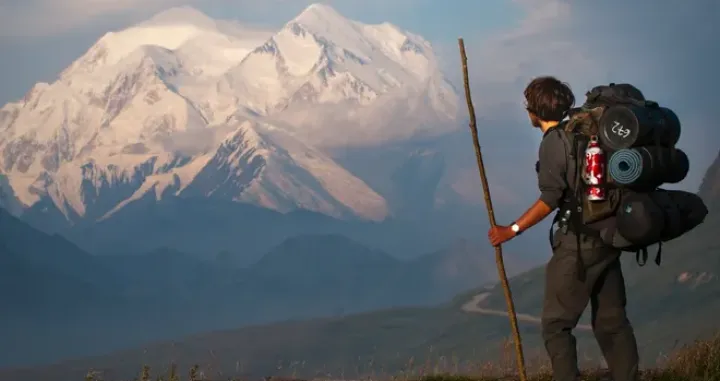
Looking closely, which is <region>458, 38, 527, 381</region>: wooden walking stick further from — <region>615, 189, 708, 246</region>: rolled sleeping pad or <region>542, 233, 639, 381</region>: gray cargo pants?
<region>615, 189, 708, 246</region>: rolled sleeping pad

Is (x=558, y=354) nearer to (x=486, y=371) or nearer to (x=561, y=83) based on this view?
(x=561, y=83)

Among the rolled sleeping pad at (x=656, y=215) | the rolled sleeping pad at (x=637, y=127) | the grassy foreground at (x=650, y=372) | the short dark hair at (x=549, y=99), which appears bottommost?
the grassy foreground at (x=650, y=372)

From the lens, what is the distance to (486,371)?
12930 millimetres

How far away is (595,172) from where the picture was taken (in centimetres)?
899

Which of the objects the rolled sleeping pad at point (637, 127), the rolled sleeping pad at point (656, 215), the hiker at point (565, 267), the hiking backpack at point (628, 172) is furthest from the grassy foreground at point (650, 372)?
the rolled sleeping pad at point (637, 127)

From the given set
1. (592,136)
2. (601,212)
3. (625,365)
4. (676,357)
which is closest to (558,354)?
(625,365)

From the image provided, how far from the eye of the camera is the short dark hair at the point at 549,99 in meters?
9.49

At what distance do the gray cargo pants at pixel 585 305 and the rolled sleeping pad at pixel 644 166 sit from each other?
0.77 metres

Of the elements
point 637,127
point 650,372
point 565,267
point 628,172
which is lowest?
point 650,372

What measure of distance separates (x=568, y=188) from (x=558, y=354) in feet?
5.18

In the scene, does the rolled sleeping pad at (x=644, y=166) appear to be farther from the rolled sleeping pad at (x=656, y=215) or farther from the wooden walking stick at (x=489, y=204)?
the wooden walking stick at (x=489, y=204)

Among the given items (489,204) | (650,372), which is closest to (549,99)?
(489,204)

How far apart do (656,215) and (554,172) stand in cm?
99

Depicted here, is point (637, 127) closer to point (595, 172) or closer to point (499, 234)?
point (595, 172)
